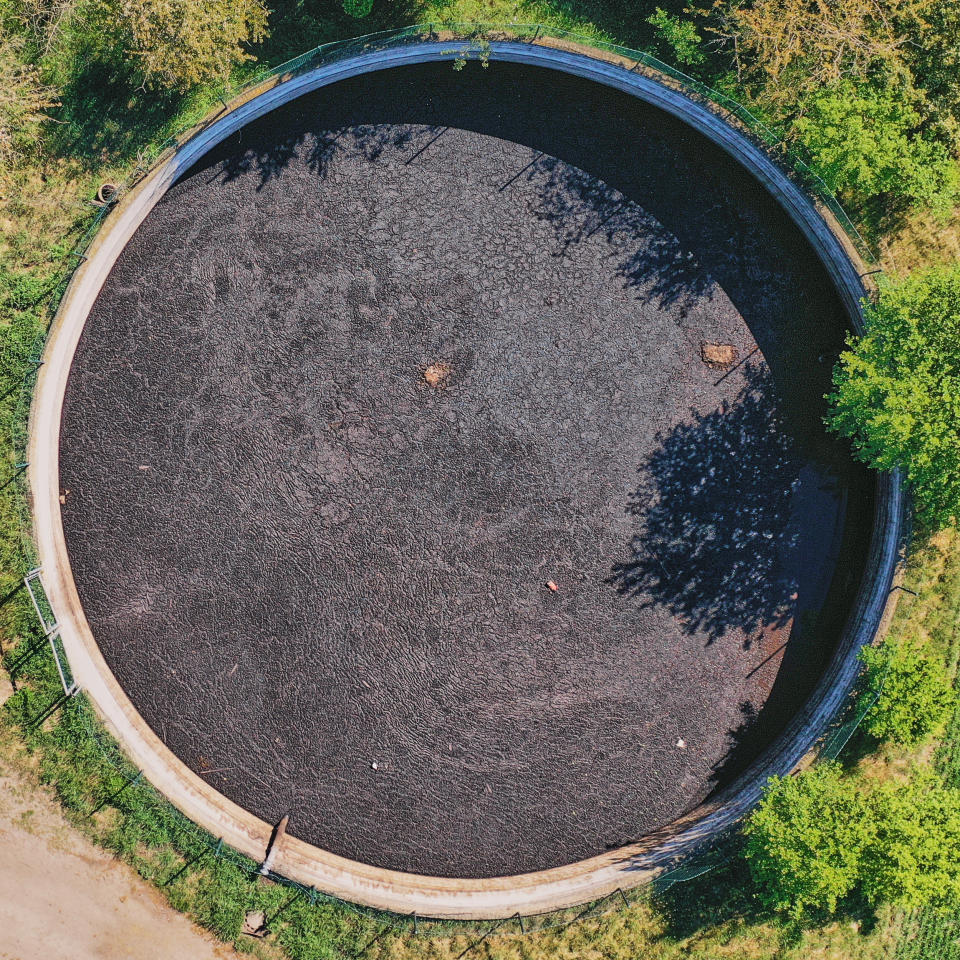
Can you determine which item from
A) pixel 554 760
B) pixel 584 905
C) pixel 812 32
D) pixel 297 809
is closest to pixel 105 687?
pixel 297 809

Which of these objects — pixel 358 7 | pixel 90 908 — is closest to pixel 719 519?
pixel 358 7

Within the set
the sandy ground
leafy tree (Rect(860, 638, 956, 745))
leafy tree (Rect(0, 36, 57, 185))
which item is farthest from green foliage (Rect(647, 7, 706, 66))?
the sandy ground

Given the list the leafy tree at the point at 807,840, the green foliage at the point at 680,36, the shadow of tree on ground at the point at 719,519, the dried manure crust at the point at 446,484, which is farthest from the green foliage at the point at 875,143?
the leafy tree at the point at 807,840

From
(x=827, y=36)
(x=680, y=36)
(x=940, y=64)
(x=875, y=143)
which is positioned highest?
(x=940, y=64)

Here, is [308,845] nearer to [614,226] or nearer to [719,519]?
[719,519]

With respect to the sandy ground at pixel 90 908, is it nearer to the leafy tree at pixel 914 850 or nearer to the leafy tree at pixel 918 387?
the leafy tree at pixel 914 850

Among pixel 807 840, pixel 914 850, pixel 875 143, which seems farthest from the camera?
pixel 875 143

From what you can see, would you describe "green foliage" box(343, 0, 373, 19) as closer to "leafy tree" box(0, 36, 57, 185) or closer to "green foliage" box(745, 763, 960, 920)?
"leafy tree" box(0, 36, 57, 185)

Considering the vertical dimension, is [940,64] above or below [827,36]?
above
